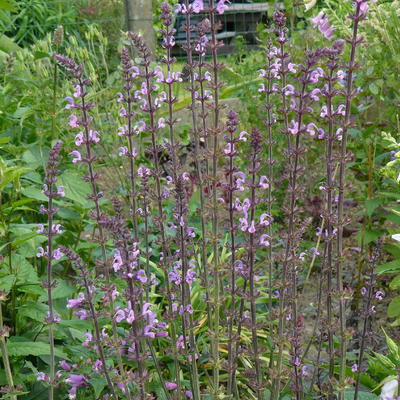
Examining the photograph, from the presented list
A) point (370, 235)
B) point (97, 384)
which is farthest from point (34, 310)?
point (370, 235)

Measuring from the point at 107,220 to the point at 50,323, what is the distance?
0.47 meters

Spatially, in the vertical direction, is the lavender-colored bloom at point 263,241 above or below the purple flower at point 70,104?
below

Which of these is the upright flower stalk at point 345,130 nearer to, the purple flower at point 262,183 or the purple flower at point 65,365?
the purple flower at point 262,183

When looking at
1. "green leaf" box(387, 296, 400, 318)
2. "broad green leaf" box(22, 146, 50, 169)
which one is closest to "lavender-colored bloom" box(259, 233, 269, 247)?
"green leaf" box(387, 296, 400, 318)

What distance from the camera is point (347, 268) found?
420cm

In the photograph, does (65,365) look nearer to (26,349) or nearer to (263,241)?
(26,349)

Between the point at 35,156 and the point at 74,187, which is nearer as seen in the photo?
the point at 74,187

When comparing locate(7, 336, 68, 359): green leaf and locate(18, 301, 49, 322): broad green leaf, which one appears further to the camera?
locate(18, 301, 49, 322): broad green leaf

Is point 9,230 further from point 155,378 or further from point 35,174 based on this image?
point 155,378

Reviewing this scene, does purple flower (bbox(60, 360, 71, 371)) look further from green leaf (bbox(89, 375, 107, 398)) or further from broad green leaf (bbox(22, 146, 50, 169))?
broad green leaf (bbox(22, 146, 50, 169))

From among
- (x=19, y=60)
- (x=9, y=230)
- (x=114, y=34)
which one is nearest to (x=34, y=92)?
(x=19, y=60)

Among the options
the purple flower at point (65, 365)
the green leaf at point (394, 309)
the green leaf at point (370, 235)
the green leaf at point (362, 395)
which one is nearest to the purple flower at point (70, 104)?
the purple flower at point (65, 365)

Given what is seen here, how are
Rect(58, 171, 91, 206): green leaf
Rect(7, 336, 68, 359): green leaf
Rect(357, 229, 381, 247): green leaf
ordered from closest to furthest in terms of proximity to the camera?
Rect(7, 336, 68, 359): green leaf, Rect(58, 171, 91, 206): green leaf, Rect(357, 229, 381, 247): green leaf

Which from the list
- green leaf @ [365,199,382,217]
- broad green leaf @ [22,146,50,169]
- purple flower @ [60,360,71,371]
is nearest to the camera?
purple flower @ [60,360,71,371]
